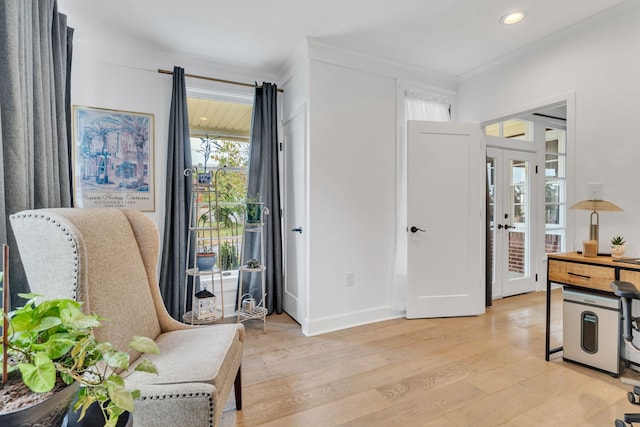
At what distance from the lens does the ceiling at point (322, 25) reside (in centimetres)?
236

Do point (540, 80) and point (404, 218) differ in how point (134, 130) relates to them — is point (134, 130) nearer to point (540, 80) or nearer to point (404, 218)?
point (404, 218)

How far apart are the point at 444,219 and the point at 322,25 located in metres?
2.18

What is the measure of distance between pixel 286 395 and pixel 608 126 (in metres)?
3.03

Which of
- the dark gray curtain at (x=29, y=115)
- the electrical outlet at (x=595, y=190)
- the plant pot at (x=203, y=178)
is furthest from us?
the plant pot at (x=203, y=178)

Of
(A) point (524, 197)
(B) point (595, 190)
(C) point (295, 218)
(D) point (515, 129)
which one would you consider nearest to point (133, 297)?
(C) point (295, 218)

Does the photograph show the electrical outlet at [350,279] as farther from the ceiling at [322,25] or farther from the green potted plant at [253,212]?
the ceiling at [322,25]

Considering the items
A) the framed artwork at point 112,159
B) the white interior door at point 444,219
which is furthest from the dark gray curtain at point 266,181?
the white interior door at point 444,219

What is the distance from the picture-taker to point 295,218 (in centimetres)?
333

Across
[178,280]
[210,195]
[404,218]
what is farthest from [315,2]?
[178,280]

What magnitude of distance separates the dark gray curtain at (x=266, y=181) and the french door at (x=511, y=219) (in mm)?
2633

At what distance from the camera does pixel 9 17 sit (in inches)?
53.2

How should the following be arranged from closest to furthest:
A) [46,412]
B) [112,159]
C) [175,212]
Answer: [46,412], [112,159], [175,212]

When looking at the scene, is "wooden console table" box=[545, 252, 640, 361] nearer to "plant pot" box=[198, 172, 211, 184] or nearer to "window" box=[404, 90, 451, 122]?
"window" box=[404, 90, 451, 122]

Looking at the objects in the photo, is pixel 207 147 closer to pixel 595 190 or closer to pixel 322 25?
pixel 322 25
